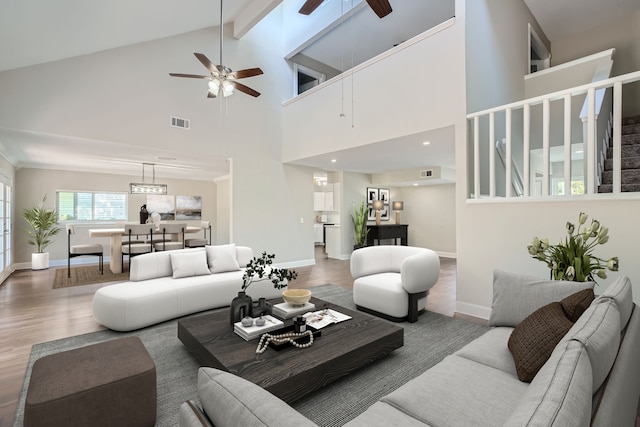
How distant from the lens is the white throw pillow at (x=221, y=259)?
4203 mm

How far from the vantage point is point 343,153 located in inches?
231

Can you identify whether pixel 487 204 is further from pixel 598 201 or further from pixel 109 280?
pixel 109 280

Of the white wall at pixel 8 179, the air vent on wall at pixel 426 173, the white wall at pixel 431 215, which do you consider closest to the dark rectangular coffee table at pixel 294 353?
the white wall at pixel 8 179

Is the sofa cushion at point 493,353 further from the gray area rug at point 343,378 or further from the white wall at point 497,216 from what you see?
the white wall at point 497,216

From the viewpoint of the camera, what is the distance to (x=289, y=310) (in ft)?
8.91

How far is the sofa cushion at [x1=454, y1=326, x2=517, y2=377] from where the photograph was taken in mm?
1674

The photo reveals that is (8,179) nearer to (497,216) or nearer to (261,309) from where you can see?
(261,309)

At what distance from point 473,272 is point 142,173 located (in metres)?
8.40

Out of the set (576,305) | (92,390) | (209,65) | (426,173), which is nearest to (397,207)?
(426,173)

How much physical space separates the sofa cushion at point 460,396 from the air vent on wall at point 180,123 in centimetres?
551

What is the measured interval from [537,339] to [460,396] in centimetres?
52

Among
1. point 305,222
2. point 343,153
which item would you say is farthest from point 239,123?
point 305,222

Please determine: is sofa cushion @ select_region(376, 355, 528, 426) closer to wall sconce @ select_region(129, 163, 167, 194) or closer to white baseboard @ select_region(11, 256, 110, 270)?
wall sconce @ select_region(129, 163, 167, 194)

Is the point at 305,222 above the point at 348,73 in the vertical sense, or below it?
below
